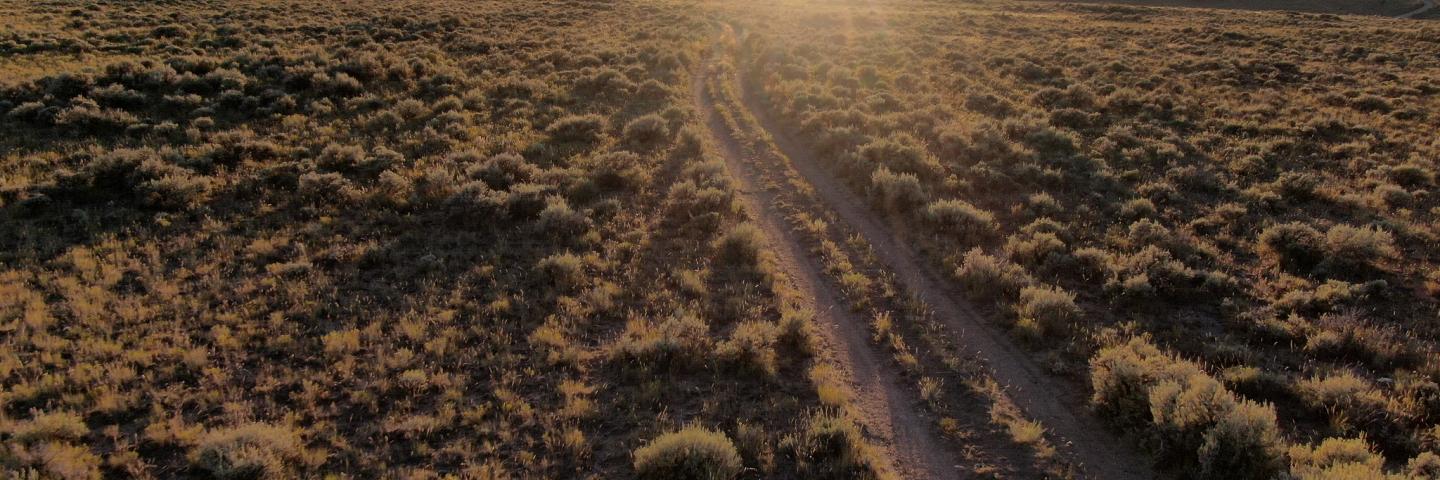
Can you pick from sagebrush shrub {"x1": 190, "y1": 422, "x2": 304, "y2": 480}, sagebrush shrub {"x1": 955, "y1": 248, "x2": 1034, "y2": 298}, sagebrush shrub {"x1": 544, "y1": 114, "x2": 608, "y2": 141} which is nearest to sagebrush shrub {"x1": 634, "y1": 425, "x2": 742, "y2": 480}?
sagebrush shrub {"x1": 190, "y1": 422, "x2": 304, "y2": 480}

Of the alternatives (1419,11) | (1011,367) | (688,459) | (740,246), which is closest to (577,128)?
(740,246)

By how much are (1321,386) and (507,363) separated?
9971mm

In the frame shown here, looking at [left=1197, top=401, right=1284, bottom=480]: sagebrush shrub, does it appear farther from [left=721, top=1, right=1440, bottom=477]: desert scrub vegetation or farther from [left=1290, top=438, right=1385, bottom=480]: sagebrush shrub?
[left=1290, top=438, right=1385, bottom=480]: sagebrush shrub

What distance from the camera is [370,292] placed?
33.5 ft

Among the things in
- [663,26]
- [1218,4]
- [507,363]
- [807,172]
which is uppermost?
[1218,4]

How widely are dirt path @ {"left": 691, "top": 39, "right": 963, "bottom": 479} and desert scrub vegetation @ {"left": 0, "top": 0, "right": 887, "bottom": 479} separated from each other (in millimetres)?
560

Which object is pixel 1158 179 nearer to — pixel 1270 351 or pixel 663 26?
pixel 1270 351

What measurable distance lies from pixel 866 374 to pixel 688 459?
309 cm

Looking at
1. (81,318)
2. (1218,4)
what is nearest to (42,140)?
(81,318)

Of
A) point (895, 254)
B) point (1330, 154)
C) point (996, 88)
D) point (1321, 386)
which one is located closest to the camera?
point (1321, 386)

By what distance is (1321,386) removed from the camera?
24.3 feet

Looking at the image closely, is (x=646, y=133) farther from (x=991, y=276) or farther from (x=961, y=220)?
(x=991, y=276)

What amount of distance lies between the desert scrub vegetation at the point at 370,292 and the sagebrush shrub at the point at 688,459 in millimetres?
24

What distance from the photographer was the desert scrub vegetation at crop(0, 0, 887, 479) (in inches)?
271
